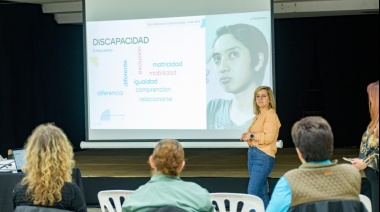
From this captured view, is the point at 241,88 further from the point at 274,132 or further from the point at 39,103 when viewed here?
the point at 39,103

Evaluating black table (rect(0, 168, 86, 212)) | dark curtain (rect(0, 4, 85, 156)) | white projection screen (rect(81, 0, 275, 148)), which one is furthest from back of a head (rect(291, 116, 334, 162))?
dark curtain (rect(0, 4, 85, 156))

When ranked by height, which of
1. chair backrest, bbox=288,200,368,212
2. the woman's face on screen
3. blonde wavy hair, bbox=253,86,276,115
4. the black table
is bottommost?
the black table

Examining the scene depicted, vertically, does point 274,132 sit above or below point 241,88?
below

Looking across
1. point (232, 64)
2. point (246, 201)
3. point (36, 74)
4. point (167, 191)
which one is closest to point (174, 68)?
point (232, 64)

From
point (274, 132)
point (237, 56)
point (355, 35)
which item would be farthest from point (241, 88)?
point (355, 35)

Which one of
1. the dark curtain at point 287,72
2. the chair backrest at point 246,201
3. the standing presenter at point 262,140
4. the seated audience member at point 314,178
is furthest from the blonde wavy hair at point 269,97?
the dark curtain at point 287,72

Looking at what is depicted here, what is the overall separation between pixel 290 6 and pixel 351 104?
3.18m

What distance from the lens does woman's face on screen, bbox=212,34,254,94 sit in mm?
5945

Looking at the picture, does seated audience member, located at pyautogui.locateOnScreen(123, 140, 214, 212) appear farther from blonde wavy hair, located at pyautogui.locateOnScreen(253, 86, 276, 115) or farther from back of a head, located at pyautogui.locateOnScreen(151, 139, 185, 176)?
blonde wavy hair, located at pyautogui.locateOnScreen(253, 86, 276, 115)

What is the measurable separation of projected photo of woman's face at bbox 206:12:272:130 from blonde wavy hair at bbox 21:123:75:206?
11.1ft

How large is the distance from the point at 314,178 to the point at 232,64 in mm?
3720

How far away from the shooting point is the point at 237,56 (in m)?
5.97

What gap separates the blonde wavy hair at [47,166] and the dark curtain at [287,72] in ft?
21.0

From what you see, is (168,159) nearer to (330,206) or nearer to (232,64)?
(330,206)
